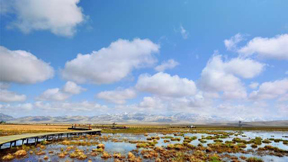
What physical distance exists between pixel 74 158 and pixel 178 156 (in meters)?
14.5

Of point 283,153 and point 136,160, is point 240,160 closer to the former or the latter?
point 283,153

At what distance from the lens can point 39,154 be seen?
27719 millimetres

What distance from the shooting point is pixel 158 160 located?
24.4 meters

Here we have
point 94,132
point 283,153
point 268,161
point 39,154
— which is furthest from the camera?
point 94,132

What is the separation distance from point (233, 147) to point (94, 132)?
47056 mm

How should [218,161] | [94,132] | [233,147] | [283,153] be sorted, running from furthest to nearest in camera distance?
[94,132] → [233,147] → [283,153] → [218,161]

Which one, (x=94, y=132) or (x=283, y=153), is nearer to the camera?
(x=283, y=153)

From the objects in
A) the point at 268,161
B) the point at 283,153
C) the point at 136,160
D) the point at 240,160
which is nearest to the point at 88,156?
the point at 136,160

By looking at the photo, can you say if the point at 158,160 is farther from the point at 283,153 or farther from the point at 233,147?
the point at 283,153

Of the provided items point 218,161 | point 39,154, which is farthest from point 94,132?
point 218,161

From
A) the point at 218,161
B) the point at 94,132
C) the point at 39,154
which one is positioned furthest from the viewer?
the point at 94,132

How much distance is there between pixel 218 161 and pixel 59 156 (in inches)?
845

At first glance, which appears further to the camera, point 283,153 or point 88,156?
point 283,153

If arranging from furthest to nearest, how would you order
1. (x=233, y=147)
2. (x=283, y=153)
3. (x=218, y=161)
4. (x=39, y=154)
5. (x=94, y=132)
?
1. (x=94, y=132)
2. (x=233, y=147)
3. (x=283, y=153)
4. (x=39, y=154)
5. (x=218, y=161)
